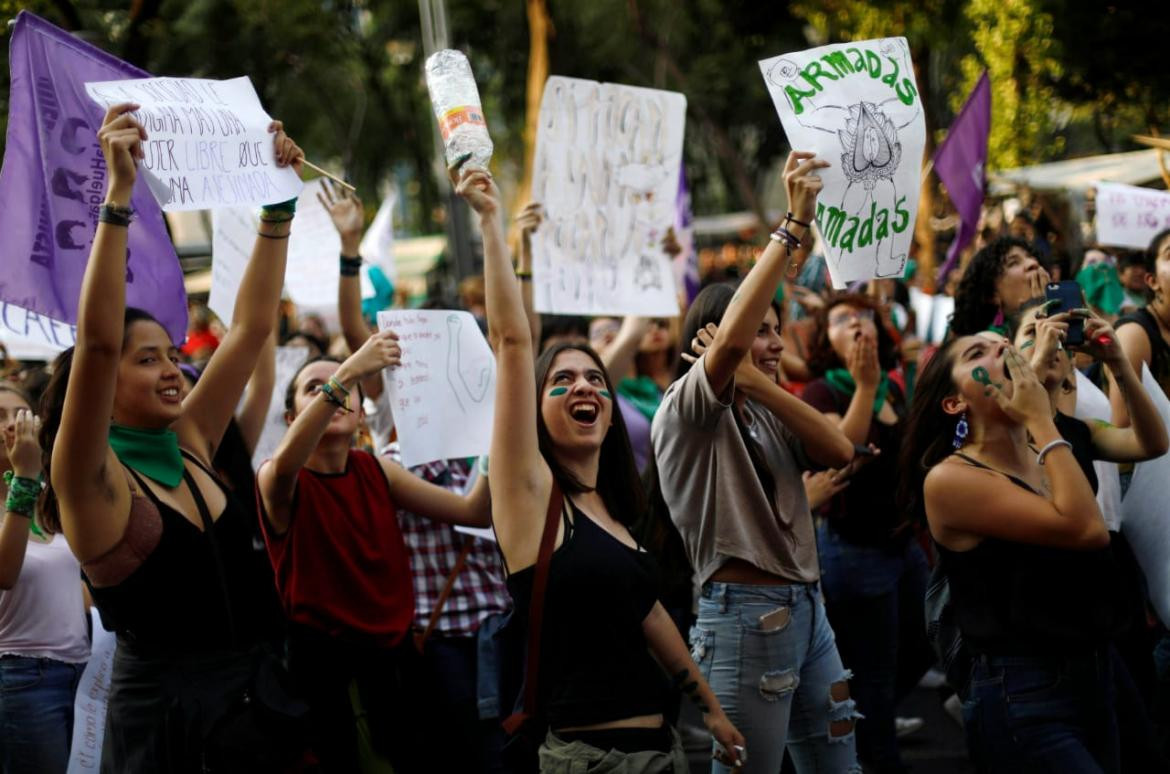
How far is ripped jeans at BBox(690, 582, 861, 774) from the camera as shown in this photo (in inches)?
161

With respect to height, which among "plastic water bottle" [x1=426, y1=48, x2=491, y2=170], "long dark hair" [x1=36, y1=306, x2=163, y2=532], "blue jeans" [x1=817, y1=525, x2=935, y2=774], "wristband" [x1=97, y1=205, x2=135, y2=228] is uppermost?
"plastic water bottle" [x1=426, y1=48, x2=491, y2=170]

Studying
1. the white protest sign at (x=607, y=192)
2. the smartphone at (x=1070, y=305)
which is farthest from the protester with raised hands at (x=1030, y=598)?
the white protest sign at (x=607, y=192)

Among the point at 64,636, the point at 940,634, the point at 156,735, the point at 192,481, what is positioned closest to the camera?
the point at 156,735

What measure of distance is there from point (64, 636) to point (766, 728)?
246 cm

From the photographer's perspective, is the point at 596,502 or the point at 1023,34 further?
the point at 1023,34

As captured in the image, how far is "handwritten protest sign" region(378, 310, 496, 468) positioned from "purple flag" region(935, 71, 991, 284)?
3.64m

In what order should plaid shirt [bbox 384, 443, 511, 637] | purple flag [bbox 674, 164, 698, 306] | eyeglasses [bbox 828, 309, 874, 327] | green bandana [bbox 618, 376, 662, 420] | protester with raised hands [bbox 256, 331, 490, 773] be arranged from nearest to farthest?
1. protester with raised hands [bbox 256, 331, 490, 773]
2. plaid shirt [bbox 384, 443, 511, 637]
3. eyeglasses [bbox 828, 309, 874, 327]
4. green bandana [bbox 618, 376, 662, 420]
5. purple flag [bbox 674, 164, 698, 306]

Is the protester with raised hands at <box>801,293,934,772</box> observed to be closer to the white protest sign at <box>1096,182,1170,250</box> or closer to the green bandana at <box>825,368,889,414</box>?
the green bandana at <box>825,368,889,414</box>

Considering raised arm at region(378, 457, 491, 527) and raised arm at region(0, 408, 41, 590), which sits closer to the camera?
raised arm at region(0, 408, 41, 590)

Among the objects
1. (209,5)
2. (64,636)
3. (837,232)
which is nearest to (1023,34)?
(209,5)

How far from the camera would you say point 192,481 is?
3773mm

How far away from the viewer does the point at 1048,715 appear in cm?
370

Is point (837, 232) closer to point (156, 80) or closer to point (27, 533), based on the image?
point (156, 80)

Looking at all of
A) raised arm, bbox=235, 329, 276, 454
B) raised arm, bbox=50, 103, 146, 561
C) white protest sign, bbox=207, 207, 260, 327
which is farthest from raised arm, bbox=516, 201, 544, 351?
raised arm, bbox=50, 103, 146, 561
